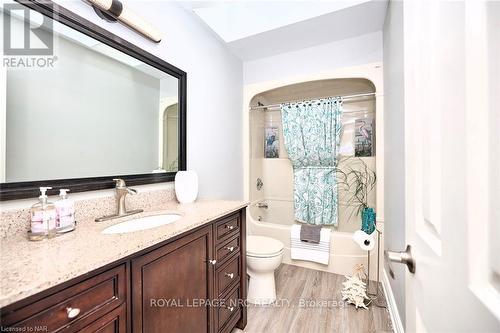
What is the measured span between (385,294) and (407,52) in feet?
6.61

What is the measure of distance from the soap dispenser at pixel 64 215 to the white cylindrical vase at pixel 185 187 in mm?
700

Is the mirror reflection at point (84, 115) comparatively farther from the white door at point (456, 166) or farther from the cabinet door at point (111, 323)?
the white door at point (456, 166)

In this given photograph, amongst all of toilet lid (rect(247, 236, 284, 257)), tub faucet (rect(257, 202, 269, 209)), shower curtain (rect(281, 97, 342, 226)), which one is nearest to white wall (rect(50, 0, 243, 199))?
tub faucet (rect(257, 202, 269, 209))

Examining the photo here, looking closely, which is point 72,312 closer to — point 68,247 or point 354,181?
point 68,247

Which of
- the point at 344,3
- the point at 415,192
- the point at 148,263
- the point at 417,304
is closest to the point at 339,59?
the point at 344,3

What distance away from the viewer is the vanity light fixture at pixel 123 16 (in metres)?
1.18

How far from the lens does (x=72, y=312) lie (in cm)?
61

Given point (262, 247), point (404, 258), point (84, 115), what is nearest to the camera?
point (404, 258)

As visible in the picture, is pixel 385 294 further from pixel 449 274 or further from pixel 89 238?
pixel 89 238

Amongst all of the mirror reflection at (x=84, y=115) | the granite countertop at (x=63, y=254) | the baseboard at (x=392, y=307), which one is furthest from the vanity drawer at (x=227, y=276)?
the baseboard at (x=392, y=307)

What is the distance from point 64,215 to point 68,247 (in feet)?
0.80

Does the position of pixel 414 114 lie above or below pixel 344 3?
below

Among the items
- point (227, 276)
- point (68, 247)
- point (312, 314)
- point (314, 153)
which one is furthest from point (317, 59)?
point (68, 247)

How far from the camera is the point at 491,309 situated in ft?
0.87
